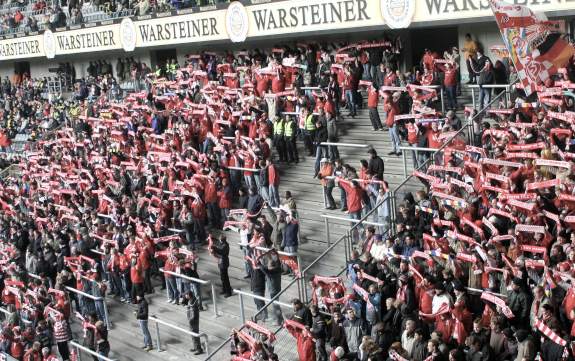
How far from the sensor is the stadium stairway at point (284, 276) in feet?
52.7

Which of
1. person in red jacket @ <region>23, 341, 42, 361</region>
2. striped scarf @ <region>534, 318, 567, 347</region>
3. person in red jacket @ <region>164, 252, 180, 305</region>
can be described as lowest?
person in red jacket @ <region>23, 341, 42, 361</region>

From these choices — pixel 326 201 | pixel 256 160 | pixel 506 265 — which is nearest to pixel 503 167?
pixel 506 265

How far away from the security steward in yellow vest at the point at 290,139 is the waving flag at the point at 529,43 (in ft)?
24.4

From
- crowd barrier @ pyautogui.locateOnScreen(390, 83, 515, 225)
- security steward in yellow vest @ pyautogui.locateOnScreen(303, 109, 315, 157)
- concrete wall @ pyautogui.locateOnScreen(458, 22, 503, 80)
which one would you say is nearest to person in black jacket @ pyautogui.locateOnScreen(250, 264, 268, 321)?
crowd barrier @ pyautogui.locateOnScreen(390, 83, 515, 225)

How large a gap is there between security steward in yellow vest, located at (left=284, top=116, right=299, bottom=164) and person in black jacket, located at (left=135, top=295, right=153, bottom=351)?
19.8ft

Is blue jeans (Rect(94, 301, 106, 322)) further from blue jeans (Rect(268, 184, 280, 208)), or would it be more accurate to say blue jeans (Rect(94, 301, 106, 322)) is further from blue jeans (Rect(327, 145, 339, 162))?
blue jeans (Rect(327, 145, 339, 162))

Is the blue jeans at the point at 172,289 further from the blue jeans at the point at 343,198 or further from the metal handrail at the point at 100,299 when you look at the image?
the blue jeans at the point at 343,198

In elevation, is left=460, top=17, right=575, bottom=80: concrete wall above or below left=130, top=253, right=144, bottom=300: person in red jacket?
above

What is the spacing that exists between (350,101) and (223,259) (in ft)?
22.4

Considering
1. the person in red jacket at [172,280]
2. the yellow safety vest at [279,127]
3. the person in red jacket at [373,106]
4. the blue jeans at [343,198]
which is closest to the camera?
the person in red jacket at [172,280]

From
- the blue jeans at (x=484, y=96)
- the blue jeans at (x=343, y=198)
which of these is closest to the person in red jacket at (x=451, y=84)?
the blue jeans at (x=484, y=96)

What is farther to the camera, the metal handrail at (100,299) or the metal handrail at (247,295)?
the metal handrail at (100,299)

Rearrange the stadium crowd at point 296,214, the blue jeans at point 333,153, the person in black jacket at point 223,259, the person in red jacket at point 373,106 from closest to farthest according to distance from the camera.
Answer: the stadium crowd at point 296,214 < the person in black jacket at point 223,259 < the blue jeans at point 333,153 < the person in red jacket at point 373,106

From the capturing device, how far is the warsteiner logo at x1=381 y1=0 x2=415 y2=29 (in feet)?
70.2
